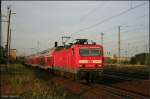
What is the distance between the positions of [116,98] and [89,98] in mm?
1286

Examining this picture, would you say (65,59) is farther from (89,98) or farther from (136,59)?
(136,59)

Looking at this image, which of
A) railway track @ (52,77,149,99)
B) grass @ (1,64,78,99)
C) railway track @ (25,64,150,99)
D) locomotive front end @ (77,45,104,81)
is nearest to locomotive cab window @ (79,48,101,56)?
locomotive front end @ (77,45,104,81)

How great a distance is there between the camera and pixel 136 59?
8262 cm

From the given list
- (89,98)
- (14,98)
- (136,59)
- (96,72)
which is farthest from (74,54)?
(136,59)

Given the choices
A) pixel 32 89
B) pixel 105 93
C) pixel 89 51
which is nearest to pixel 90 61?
pixel 89 51

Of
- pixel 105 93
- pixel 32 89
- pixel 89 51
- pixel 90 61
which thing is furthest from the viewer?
pixel 89 51

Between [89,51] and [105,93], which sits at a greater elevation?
[89,51]

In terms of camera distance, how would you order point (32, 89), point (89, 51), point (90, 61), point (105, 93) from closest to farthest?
point (105, 93) → point (32, 89) → point (90, 61) → point (89, 51)

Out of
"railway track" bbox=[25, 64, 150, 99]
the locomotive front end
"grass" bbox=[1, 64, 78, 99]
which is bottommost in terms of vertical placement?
"railway track" bbox=[25, 64, 150, 99]

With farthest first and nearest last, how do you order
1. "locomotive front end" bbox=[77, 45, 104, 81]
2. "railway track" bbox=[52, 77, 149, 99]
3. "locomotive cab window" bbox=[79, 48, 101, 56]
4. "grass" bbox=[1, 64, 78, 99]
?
1. "locomotive cab window" bbox=[79, 48, 101, 56]
2. "locomotive front end" bbox=[77, 45, 104, 81]
3. "railway track" bbox=[52, 77, 149, 99]
4. "grass" bbox=[1, 64, 78, 99]

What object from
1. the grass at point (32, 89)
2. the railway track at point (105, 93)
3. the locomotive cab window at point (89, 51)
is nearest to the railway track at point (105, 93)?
the railway track at point (105, 93)

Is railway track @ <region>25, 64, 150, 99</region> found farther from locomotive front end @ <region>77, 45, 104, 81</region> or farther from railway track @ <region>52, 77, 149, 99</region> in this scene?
locomotive front end @ <region>77, 45, 104, 81</region>

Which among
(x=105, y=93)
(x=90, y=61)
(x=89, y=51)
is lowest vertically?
(x=105, y=93)

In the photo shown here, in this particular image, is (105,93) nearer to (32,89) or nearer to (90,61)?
(32,89)
